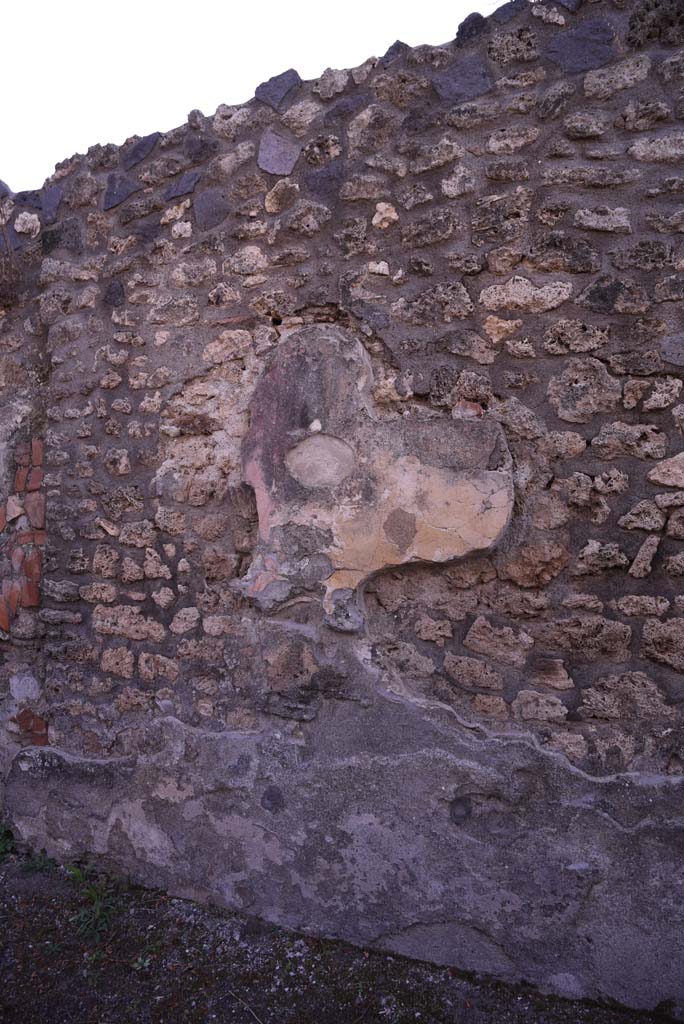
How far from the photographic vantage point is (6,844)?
3.11m

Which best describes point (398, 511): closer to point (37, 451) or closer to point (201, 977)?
point (201, 977)

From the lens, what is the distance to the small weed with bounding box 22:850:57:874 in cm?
299

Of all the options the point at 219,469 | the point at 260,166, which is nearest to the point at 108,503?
the point at 219,469

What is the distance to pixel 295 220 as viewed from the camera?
262 cm

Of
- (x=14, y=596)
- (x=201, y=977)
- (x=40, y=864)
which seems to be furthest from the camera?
(x=14, y=596)

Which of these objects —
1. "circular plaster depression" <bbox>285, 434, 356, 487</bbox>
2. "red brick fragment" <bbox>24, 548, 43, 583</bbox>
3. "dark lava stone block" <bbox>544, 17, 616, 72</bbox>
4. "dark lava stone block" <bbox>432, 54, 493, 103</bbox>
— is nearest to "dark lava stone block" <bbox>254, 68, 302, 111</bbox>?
"dark lava stone block" <bbox>432, 54, 493, 103</bbox>

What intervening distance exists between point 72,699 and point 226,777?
0.76 metres

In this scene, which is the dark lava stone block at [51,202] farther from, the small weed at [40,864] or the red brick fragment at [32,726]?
the small weed at [40,864]

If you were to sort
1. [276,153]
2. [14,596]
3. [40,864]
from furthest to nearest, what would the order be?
[14,596] < [40,864] < [276,153]

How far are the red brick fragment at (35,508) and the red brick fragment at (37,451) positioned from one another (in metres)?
0.12

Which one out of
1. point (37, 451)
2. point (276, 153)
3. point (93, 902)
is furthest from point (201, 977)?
point (276, 153)

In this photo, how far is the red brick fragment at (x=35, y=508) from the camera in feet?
10.5

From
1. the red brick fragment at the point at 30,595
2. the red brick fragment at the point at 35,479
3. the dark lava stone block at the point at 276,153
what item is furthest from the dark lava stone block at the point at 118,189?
the red brick fragment at the point at 30,595

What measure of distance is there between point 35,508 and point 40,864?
4.39 feet
